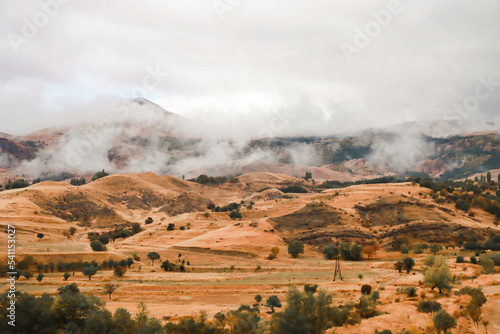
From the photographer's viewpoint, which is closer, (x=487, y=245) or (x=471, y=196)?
(x=487, y=245)

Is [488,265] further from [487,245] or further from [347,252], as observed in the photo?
[347,252]

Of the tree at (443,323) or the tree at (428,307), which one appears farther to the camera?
the tree at (428,307)

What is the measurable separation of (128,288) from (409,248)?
56268mm

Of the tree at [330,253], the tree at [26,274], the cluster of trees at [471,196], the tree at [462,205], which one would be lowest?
the tree at [26,274]

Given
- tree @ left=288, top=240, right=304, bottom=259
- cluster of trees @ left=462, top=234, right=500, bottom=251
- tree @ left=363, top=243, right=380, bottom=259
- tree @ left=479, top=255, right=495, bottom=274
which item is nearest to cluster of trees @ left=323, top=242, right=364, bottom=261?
tree @ left=363, top=243, right=380, bottom=259

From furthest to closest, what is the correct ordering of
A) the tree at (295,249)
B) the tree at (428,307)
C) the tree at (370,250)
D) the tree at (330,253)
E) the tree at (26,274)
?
1. the tree at (295,249)
2. the tree at (330,253)
3. the tree at (370,250)
4. the tree at (26,274)
5. the tree at (428,307)

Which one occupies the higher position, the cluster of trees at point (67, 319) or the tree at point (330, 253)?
the cluster of trees at point (67, 319)

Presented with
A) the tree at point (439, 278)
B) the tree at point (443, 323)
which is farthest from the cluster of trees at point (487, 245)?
the tree at point (443, 323)

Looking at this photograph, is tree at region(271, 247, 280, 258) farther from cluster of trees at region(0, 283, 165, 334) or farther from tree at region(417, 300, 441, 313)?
cluster of trees at region(0, 283, 165, 334)

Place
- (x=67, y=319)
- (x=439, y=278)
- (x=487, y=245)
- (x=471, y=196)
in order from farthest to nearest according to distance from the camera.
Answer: (x=471, y=196), (x=487, y=245), (x=439, y=278), (x=67, y=319)

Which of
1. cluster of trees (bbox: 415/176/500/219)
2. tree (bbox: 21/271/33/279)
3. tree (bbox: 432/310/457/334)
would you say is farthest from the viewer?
cluster of trees (bbox: 415/176/500/219)

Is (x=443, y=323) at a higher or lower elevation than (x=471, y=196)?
lower

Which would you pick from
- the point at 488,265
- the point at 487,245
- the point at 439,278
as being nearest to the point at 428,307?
the point at 439,278

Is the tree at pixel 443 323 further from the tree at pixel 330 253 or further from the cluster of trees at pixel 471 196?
the cluster of trees at pixel 471 196
